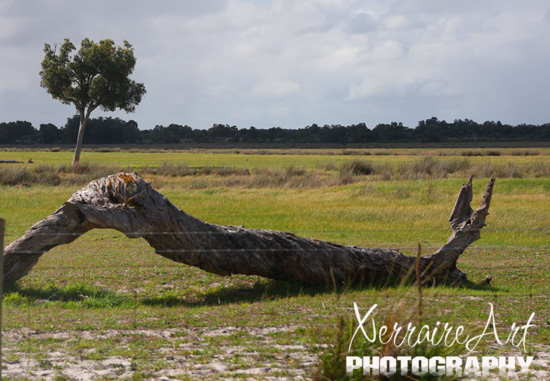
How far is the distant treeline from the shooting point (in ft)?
436

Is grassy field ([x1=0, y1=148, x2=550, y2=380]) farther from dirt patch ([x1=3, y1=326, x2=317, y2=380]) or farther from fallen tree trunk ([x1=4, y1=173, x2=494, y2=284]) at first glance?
fallen tree trunk ([x1=4, y1=173, x2=494, y2=284])

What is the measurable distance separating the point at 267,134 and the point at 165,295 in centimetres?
13754

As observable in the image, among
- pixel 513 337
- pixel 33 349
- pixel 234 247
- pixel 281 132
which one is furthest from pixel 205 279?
pixel 281 132

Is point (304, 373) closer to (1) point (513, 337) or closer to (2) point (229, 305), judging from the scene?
(1) point (513, 337)

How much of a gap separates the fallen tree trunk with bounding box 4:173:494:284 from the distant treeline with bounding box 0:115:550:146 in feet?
401

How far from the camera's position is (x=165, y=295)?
38.0ft

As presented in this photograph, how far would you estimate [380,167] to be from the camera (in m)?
45.5

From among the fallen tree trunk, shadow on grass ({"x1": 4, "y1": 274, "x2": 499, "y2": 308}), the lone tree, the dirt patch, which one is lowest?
shadow on grass ({"x1": 4, "y1": 274, "x2": 499, "y2": 308})

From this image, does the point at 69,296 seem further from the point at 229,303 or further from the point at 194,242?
the point at 229,303

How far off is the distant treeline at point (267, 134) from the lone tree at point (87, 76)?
251 ft

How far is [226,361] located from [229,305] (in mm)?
3773

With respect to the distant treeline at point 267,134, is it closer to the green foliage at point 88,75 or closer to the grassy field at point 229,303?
the green foliage at point 88,75

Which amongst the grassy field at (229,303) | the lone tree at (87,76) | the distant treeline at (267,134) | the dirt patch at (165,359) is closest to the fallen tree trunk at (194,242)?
the grassy field at (229,303)

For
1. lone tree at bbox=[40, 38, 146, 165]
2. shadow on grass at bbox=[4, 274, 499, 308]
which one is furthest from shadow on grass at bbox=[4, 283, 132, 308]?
lone tree at bbox=[40, 38, 146, 165]
